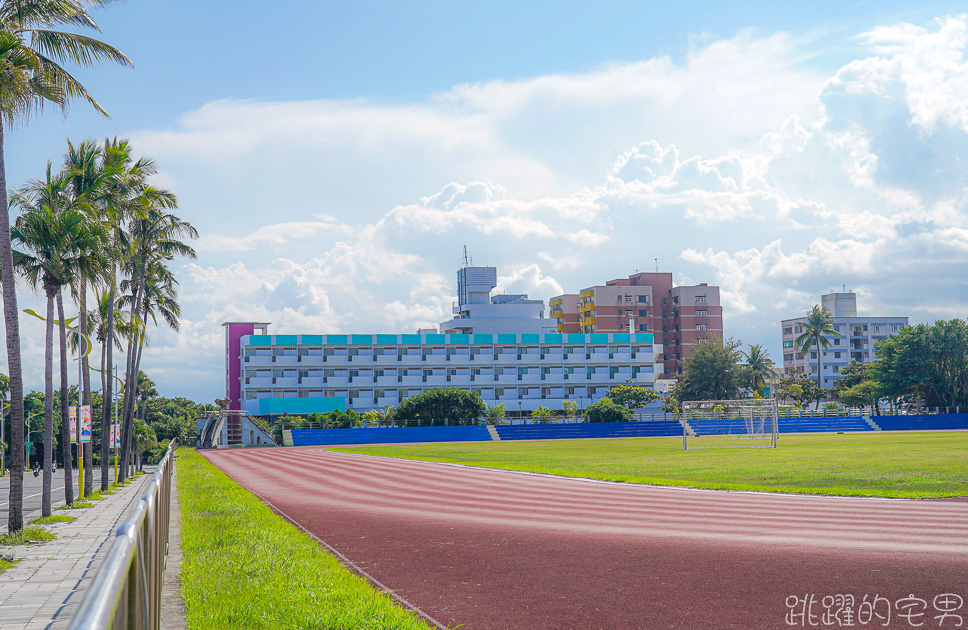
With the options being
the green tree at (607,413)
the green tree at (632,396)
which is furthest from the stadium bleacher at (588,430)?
the green tree at (632,396)

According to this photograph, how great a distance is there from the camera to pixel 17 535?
53.5ft

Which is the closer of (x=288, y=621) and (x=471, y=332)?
(x=288, y=621)

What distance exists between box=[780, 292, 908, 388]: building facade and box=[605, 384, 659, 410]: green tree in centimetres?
5756

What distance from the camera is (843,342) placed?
474 ft

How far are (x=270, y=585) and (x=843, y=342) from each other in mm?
151073

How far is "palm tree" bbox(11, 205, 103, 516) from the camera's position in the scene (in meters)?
19.7

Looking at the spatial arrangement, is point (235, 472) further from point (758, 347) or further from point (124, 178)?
point (758, 347)

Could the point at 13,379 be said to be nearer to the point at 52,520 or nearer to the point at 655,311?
the point at 52,520

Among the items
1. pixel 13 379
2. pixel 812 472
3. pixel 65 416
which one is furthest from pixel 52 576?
pixel 812 472

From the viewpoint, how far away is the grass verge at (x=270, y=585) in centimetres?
724

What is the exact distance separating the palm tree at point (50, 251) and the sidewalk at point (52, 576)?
3.93 meters

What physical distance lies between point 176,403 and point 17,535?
130935 mm

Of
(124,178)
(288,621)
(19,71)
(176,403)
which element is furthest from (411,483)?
(176,403)

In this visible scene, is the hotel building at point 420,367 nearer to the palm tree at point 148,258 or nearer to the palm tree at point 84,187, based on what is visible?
the palm tree at point 148,258
